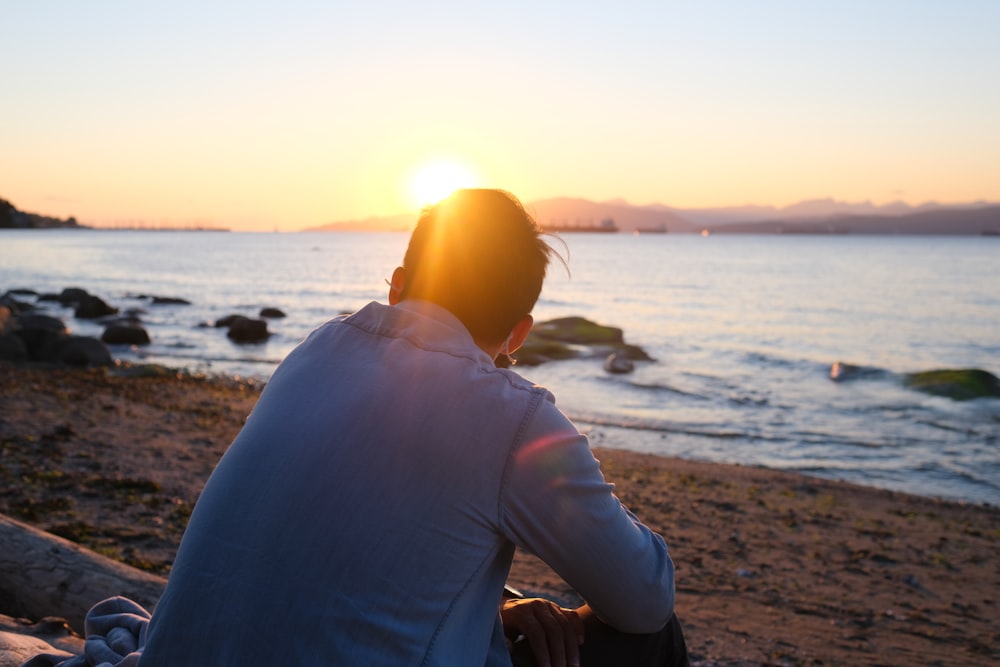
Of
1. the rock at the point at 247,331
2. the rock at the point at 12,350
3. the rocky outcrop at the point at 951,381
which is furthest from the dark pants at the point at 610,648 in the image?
the rock at the point at 247,331

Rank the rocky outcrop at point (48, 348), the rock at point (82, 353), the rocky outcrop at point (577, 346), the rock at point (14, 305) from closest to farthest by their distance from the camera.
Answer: the rocky outcrop at point (48, 348) < the rock at point (82, 353) < the rocky outcrop at point (577, 346) < the rock at point (14, 305)

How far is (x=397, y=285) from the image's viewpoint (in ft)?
6.80

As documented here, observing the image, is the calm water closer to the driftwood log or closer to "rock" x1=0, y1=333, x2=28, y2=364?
the driftwood log

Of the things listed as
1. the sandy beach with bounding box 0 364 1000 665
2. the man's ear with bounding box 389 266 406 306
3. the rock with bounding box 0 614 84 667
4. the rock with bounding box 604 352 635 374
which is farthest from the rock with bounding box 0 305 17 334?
the man's ear with bounding box 389 266 406 306

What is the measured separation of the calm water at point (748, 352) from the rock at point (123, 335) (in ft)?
2.94

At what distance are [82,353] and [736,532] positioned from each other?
15298 millimetres

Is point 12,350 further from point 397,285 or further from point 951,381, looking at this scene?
point 951,381

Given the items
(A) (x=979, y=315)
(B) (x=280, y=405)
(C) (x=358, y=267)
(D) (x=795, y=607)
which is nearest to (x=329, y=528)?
(B) (x=280, y=405)

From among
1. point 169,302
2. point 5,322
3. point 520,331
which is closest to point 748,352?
point 5,322

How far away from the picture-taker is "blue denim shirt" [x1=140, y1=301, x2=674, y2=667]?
1652 millimetres

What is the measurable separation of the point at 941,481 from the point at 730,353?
15365 millimetres

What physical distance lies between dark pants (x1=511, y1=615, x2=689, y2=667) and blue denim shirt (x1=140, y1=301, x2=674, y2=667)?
18.9 inches

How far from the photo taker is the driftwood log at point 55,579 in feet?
13.1

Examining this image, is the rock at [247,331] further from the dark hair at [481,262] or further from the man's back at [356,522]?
the man's back at [356,522]
